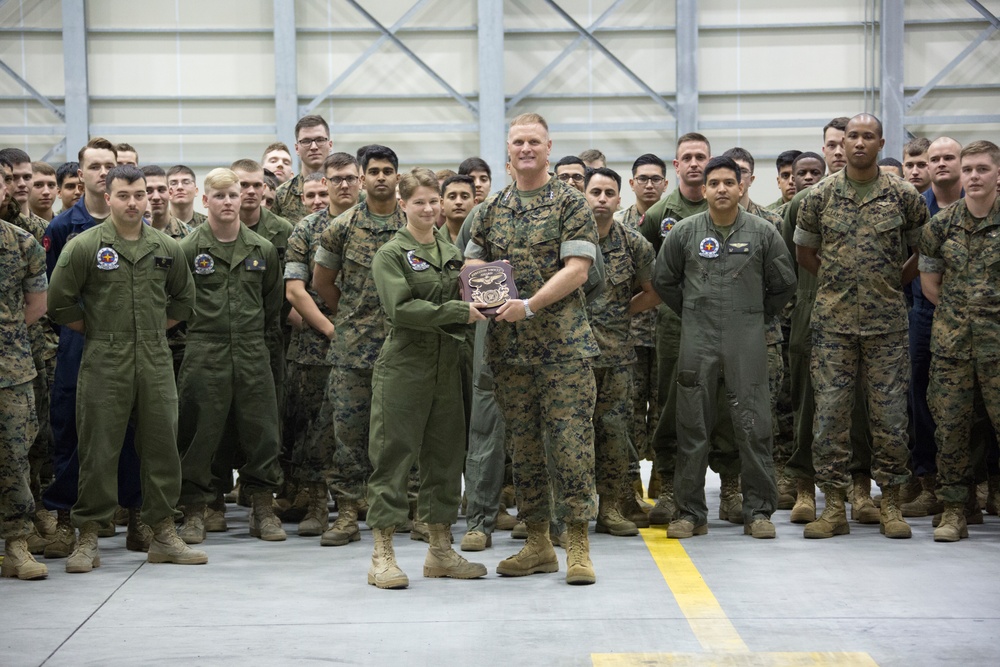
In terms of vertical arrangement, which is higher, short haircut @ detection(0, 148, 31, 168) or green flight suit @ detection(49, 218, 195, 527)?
short haircut @ detection(0, 148, 31, 168)

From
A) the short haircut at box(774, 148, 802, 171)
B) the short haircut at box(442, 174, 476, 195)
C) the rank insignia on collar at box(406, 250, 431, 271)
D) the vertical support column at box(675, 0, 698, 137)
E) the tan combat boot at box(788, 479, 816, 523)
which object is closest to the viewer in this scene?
the rank insignia on collar at box(406, 250, 431, 271)

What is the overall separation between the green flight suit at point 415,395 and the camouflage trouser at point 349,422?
35.1 inches

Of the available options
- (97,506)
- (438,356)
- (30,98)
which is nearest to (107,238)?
(97,506)

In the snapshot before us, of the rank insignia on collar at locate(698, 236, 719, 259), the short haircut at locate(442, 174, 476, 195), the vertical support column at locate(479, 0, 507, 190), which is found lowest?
the rank insignia on collar at locate(698, 236, 719, 259)

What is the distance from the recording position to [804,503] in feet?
22.9

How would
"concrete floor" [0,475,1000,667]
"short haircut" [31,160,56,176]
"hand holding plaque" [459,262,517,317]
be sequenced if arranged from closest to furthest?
"concrete floor" [0,475,1000,667] → "hand holding plaque" [459,262,517,317] → "short haircut" [31,160,56,176]

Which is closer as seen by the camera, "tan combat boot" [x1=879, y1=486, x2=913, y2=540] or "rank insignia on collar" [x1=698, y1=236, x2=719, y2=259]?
"tan combat boot" [x1=879, y1=486, x2=913, y2=540]

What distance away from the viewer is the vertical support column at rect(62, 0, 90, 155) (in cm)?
1420

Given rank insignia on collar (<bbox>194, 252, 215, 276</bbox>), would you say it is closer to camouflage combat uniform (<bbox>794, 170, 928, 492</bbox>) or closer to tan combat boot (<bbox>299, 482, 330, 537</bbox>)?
tan combat boot (<bbox>299, 482, 330, 537</bbox>)

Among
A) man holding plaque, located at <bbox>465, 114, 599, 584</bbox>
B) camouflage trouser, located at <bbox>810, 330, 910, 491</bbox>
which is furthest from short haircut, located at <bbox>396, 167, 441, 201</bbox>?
camouflage trouser, located at <bbox>810, 330, 910, 491</bbox>

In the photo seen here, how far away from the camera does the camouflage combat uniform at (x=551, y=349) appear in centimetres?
543

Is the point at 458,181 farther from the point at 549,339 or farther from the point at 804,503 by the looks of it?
the point at 804,503

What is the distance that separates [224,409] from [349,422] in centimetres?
75

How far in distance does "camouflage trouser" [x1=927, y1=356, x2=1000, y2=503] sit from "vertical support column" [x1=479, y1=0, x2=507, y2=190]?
843 centimetres
